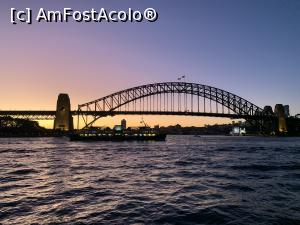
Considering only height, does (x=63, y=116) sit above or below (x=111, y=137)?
above

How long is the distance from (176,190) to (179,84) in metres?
121

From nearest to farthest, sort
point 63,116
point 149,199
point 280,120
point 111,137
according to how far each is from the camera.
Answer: point 149,199
point 111,137
point 63,116
point 280,120

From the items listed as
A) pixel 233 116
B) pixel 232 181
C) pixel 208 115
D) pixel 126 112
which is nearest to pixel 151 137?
pixel 126 112

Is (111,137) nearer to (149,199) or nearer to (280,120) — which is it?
(149,199)

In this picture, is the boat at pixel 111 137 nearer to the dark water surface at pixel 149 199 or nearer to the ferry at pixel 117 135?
the ferry at pixel 117 135

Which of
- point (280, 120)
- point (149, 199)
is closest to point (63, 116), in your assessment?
point (280, 120)

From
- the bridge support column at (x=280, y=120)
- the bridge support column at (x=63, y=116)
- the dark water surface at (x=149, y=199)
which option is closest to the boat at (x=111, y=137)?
the bridge support column at (x=63, y=116)

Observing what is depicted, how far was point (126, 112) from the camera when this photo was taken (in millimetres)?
113125

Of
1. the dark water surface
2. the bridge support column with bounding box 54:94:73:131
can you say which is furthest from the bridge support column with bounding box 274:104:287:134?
the dark water surface

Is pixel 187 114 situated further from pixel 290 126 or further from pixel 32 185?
pixel 32 185

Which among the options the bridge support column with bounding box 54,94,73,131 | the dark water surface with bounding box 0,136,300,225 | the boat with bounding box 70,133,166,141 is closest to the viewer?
the dark water surface with bounding box 0,136,300,225

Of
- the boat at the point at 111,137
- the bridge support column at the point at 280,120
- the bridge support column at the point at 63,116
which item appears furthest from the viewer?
the bridge support column at the point at 280,120

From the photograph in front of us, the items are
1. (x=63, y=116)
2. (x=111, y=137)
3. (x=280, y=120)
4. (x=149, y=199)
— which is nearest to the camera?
(x=149, y=199)

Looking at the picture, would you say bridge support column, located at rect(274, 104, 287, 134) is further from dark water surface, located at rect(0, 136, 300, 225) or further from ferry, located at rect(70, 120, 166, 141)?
dark water surface, located at rect(0, 136, 300, 225)
